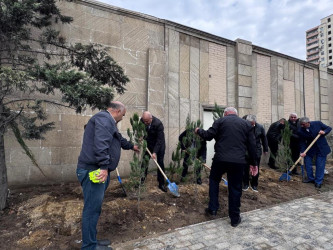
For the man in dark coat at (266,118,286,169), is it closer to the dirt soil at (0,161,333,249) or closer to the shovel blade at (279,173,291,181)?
the shovel blade at (279,173,291,181)

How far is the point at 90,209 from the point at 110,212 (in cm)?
114

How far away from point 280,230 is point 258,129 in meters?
2.57

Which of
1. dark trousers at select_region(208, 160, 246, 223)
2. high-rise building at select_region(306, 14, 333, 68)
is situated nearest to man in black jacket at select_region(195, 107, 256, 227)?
dark trousers at select_region(208, 160, 246, 223)

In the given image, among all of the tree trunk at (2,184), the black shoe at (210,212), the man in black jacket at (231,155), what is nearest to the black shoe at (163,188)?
the black shoe at (210,212)

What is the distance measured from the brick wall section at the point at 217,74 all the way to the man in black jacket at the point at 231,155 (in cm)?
394

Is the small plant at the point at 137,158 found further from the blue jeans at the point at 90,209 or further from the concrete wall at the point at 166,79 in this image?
the concrete wall at the point at 166,79

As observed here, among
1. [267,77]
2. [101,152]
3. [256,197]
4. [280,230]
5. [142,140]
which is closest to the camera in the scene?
[101,152]

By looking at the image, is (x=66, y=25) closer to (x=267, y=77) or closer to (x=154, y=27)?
(x=154, y=27)

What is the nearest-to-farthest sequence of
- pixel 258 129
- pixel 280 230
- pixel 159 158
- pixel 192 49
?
pixel 280 230 < pixel 159 158 < pixel 258 129 < pixel 192 49

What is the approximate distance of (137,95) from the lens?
19.9ft

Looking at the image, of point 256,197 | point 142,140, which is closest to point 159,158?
point 142,140

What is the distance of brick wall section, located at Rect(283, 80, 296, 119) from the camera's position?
9.05 metres

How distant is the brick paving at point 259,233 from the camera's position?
2.62 metres

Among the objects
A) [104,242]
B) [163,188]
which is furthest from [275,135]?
[104,242]
